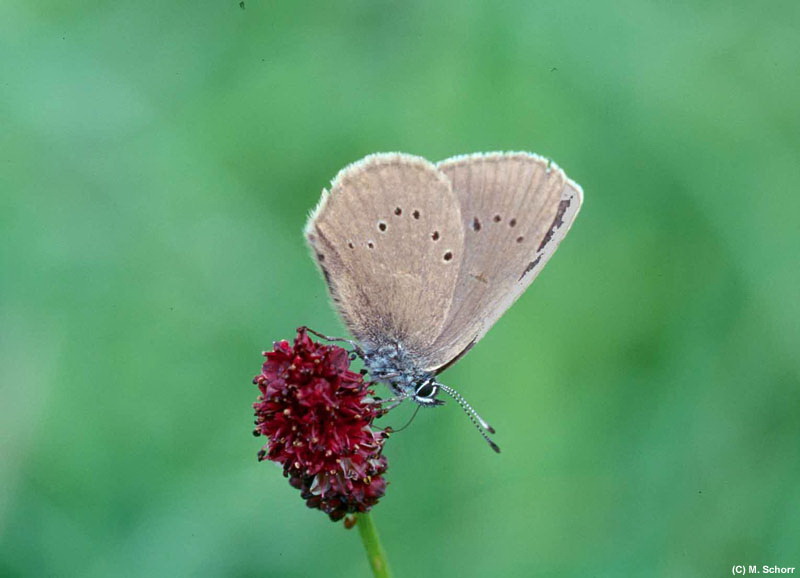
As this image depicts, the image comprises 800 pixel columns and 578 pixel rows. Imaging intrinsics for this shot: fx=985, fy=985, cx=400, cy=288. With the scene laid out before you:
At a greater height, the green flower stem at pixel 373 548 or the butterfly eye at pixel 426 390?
the butterfly eye at pixel 426 390

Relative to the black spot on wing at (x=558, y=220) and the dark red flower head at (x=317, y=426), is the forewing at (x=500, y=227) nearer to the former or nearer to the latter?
the black spot on wing at (x=558, y=220)

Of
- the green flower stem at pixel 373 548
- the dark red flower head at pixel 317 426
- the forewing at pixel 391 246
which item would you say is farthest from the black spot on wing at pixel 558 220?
the green flower stem at pixel 373 548

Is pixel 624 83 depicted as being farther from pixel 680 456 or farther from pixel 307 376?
pixel 307 376

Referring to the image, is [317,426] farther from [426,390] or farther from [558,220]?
[558,220]

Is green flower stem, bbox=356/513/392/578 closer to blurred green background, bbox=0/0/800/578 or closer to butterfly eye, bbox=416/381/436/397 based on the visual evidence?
butterfly eye, bbox=416/381/436/397

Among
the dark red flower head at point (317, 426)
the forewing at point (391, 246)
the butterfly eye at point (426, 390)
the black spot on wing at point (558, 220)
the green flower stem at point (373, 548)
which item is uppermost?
the forewing at point (391, 246)

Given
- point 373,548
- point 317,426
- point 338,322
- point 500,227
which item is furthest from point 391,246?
point 373,548
